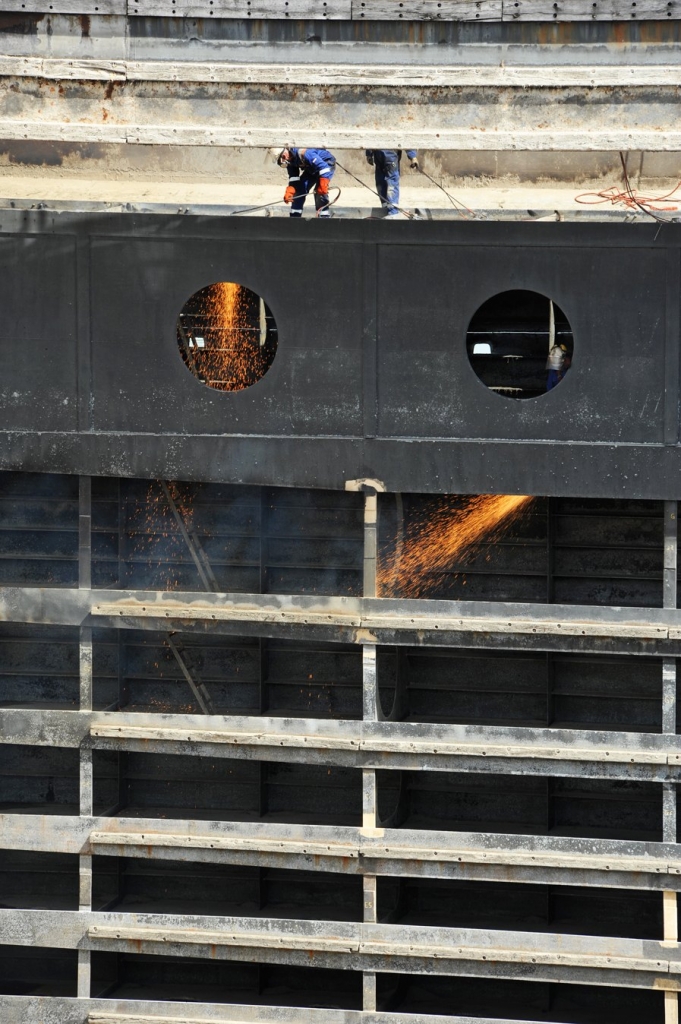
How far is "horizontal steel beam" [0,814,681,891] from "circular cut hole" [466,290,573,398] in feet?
14.0

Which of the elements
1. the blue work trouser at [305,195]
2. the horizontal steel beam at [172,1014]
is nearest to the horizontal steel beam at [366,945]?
the horizontal steel beam at [172,1014]

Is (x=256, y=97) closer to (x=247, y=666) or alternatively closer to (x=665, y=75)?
(x=665, y=75)

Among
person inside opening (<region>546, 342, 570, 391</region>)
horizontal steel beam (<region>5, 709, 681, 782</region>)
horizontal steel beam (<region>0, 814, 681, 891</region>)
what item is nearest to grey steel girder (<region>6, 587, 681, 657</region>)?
horizontal steel beam (<region>5, 709, 681, 782</region>)

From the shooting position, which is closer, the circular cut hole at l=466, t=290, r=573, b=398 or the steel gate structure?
the steel gate structure

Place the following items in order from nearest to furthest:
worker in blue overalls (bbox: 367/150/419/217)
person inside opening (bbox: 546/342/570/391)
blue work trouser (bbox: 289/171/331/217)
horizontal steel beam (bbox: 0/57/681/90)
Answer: horizontal steel beam (bbox: 0/57/681/90) → blue work trouser (bbox: 289/171/331/217) → worker in blue overalls (bbox: 367/150/419/217) → person inside opening (bbox: 546/342/570/391)

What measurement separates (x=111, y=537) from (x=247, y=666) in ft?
5.95

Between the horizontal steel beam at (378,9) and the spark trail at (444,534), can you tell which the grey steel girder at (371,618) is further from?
the horizontal steel beam at (378,9)

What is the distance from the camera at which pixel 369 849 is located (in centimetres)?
1004

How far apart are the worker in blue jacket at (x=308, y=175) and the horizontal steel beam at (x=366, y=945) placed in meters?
5.93

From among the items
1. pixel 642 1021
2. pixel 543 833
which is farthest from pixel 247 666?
pixel 642 1021

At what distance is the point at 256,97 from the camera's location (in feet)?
33.9

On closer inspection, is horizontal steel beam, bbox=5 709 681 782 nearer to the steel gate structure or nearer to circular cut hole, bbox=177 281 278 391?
the steel gate structure

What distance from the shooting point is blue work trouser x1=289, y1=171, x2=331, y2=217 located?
10.5 meters

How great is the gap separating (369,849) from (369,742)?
87 cm
